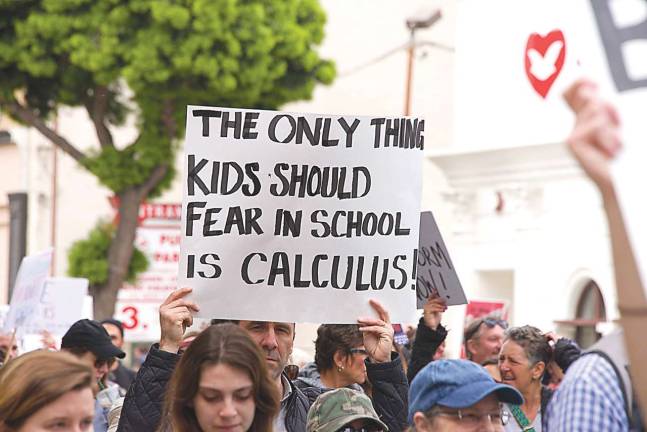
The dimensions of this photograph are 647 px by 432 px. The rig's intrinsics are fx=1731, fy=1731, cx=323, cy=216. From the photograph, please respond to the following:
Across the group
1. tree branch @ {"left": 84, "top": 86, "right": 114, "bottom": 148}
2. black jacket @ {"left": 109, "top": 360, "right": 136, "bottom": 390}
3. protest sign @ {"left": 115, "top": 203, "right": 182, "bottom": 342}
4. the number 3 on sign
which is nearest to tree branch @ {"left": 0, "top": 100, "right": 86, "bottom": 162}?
tree branch @ {"left": 84, "top": 86, "right": 114, "bottom": 148}

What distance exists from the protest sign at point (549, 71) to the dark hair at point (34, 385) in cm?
152

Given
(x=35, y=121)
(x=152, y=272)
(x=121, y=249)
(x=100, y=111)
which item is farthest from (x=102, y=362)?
(x=100, y=111)

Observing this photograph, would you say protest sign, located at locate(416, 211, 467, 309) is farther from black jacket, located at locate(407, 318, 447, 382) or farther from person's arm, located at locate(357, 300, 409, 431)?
person's arm, located at locate(357, 300, 409, 431)

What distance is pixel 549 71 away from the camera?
1204 centimetres

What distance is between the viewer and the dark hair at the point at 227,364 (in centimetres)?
521

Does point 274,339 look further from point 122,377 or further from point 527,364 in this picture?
point 122,377

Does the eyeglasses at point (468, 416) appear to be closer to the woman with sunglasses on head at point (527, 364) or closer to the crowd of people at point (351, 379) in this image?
the crowd of people at point (351, 379)

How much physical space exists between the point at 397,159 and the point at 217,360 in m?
1.96

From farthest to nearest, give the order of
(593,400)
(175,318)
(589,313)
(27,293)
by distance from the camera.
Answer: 1. (589,313)
2. (27,293)
3. (175,318)
4. (593,400)

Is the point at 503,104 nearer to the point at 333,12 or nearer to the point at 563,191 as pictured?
the point at 563,191

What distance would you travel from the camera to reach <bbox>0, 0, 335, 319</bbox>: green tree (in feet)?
80.0

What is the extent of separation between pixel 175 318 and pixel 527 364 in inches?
108

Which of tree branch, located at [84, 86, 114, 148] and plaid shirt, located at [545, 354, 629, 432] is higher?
tree branch, located at [84, 86, 114, 148]

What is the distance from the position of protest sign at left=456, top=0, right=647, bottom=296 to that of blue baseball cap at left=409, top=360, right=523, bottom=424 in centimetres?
89
